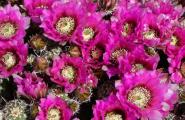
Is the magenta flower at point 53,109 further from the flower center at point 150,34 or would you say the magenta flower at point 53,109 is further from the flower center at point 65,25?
the flower center at point 150,34

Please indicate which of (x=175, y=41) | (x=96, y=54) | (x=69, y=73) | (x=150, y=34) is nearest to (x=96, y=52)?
(x=96, y=54)

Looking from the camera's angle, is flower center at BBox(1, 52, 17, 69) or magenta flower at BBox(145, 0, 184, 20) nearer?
flower center at BBox(1, 52, 17, 69)

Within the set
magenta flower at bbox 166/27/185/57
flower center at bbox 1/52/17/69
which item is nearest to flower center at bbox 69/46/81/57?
flower center at bbox 1/52/17/69

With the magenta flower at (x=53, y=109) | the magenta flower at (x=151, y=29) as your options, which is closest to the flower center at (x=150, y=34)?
the magenta flower at (x=151, y=29)

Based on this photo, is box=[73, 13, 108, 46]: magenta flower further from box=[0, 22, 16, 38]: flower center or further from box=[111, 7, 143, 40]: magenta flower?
box=[0, 22, 16, 38]: flower center

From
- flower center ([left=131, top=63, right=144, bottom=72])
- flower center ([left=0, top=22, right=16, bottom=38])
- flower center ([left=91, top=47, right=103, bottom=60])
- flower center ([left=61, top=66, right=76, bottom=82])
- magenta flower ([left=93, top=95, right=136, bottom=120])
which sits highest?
flower center ([left=0, top=22, right=16, bottom=38])

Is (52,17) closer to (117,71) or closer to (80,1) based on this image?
(80,1)
